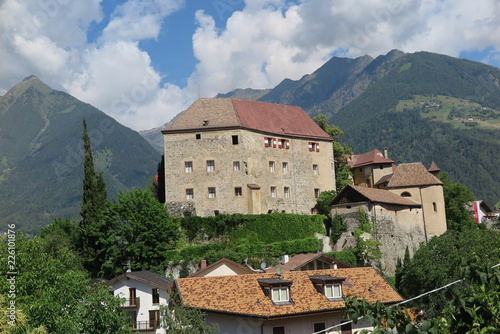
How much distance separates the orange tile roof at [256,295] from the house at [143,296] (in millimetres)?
9611

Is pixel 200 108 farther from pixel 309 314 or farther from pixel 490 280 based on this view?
pixel 490 280

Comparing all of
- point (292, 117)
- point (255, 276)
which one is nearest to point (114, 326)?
point (255, 276)

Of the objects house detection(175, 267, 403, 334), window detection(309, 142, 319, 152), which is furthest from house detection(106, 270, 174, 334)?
window detection(309, 142, 319, 152)

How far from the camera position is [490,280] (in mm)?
11297

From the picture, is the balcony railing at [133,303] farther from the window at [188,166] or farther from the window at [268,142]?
the window at [268,142]

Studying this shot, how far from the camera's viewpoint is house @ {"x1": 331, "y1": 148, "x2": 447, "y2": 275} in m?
55.2

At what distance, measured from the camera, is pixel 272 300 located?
1214 inches

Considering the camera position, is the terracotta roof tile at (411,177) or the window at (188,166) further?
the terracotta roof tile at (411,177)

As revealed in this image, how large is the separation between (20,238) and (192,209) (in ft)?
84.7

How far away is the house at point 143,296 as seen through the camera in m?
41.7

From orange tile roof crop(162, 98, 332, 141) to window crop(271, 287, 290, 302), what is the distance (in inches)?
1228

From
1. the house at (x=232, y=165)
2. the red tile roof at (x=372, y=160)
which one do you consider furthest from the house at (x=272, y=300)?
the red tile roof at (x=372, y=160)

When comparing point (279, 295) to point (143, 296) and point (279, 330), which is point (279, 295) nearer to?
point (279, 330)

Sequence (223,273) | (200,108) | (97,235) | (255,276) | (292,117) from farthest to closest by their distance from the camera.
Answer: (292,117), (200,108), (97,235), (223,273), (255,276)
